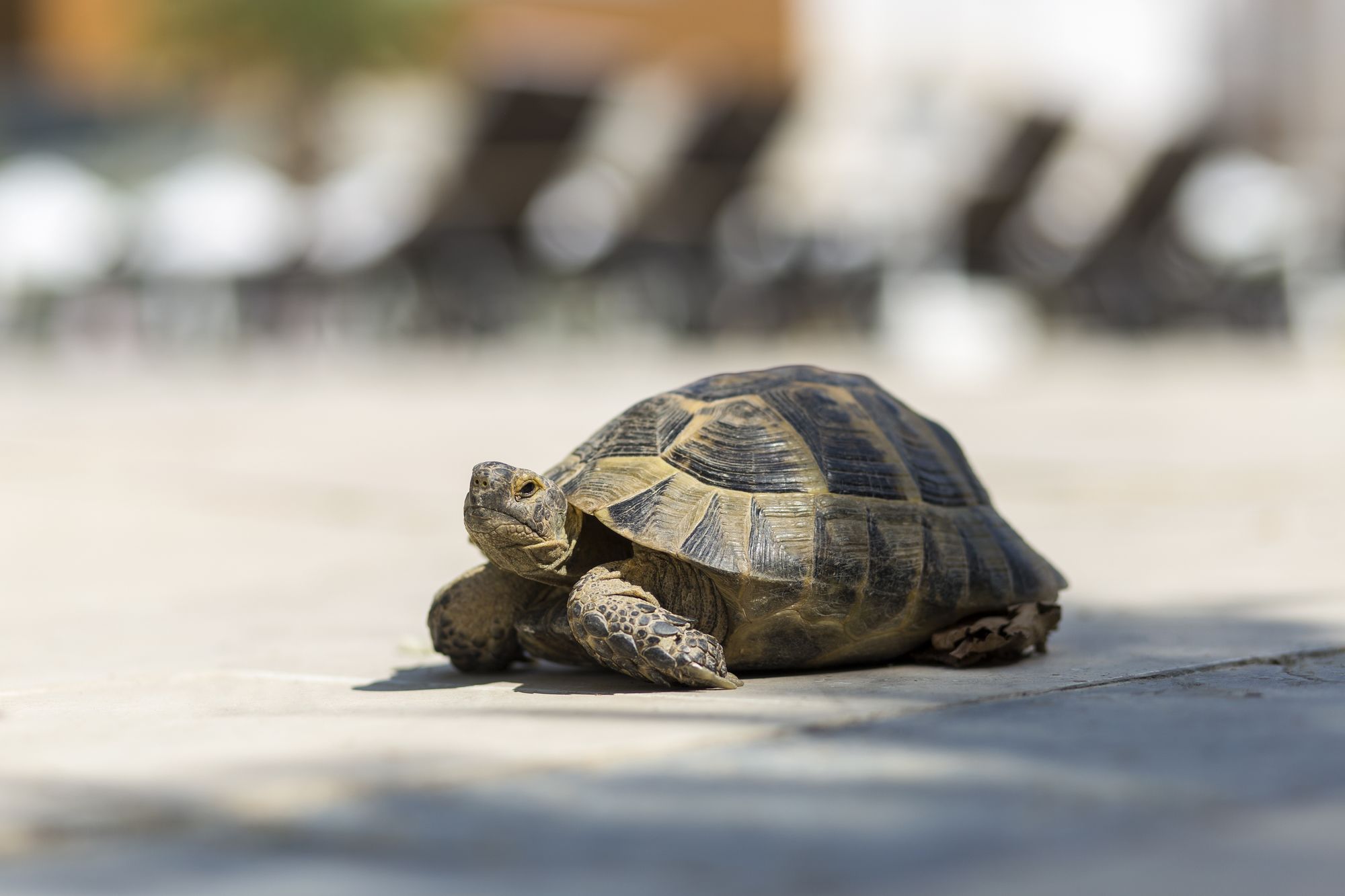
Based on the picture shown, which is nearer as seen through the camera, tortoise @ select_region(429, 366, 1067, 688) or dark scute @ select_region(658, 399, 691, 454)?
tortoise @ select_region(429, 366, 1067, 688)

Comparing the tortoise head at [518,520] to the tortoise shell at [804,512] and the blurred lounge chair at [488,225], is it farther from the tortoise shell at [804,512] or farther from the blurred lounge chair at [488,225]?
the blurred lounge chair at [488,225]

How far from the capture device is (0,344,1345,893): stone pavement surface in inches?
70.0

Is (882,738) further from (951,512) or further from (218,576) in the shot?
(218,576)

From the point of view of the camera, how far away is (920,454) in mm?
3254

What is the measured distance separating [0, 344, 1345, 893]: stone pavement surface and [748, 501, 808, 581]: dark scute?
0.65ft

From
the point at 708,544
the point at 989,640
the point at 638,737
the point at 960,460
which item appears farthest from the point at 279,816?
the point at 960,460

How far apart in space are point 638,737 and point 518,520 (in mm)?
647

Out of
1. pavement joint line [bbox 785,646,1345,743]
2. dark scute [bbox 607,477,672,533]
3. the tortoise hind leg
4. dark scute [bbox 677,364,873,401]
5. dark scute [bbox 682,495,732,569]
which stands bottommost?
pavement joint line [bbox 785,646,1345,743]

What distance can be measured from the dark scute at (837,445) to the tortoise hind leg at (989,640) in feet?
0.91

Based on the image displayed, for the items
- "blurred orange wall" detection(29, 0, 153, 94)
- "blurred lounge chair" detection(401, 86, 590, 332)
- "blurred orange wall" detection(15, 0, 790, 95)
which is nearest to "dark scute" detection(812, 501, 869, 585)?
"blurred lounge chair" detection(401, 86, 590, 332)

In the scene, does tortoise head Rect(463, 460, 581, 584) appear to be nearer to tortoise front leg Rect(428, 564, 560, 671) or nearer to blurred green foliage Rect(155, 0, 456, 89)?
tortoise front leg Rect(428, 564, 560, 671)

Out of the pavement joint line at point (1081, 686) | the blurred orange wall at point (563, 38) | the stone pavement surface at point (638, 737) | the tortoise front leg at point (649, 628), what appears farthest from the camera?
the blurred orange wall at point (563, 38)

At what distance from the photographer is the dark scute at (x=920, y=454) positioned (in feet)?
10.5

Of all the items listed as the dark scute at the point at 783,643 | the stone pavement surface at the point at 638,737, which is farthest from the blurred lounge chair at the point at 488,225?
the dark scute at the point at 783,643
